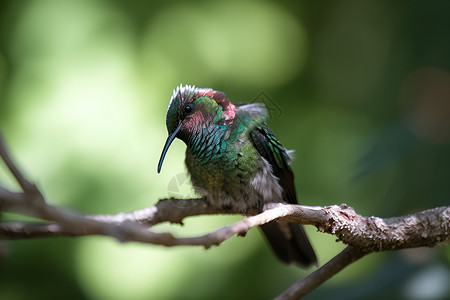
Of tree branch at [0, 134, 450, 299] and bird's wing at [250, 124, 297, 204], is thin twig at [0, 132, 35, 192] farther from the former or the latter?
bird's wing at [250, 124, 297, 204]

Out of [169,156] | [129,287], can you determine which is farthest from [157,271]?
[169,156]

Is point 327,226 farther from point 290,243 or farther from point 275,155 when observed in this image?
point 290,243

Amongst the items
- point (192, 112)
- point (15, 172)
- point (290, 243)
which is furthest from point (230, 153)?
point (15, 172)

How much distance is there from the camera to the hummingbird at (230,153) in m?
1.86

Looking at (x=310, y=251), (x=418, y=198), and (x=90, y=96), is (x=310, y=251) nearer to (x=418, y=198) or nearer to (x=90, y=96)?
(x=418, y=198)

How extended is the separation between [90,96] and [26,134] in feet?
1.50

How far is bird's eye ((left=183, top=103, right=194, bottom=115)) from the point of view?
1820mm

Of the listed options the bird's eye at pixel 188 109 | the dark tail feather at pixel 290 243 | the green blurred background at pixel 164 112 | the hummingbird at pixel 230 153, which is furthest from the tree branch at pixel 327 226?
the green blurred background at pixel 164 112

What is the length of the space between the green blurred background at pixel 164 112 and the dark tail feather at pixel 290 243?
40cm

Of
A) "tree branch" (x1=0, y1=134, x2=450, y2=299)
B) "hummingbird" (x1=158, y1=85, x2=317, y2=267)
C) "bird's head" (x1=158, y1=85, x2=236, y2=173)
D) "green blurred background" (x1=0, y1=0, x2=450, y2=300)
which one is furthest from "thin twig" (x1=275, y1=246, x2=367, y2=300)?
"green blurred background" (x1=0, y1=0, x2=450, y2=300)

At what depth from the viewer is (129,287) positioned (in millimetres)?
3018

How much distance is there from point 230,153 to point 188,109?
0.84ft

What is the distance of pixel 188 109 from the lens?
183 cm

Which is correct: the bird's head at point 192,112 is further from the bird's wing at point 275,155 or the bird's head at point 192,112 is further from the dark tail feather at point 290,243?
the dark tail feather at point 290,243
